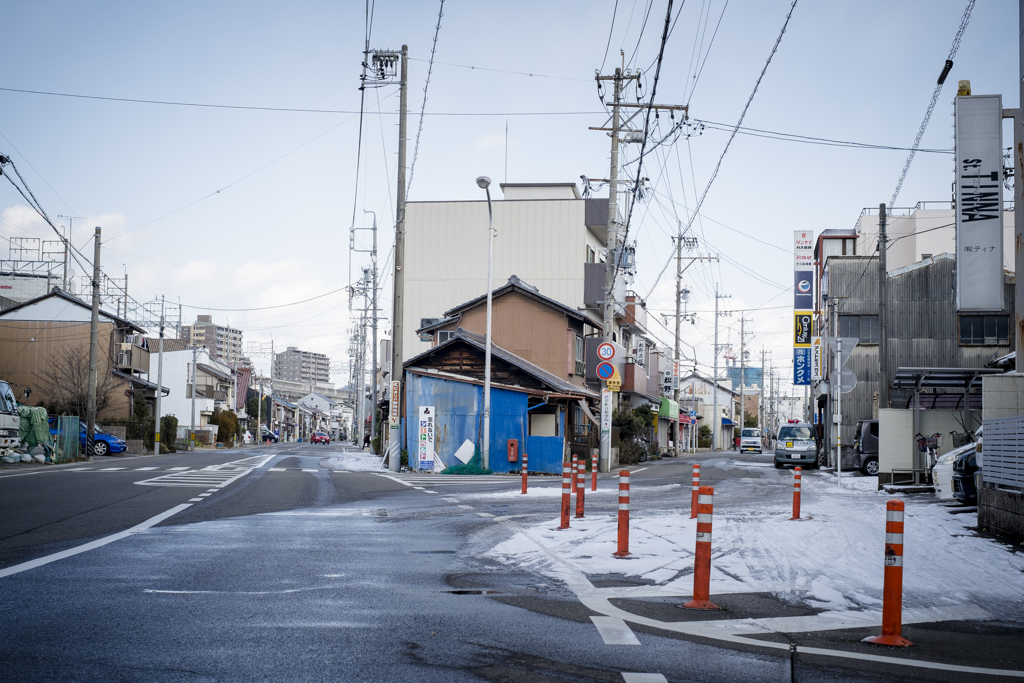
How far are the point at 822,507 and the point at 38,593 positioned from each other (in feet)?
45.0

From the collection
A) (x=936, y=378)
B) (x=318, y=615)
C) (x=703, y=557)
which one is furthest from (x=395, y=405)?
(x=318, y=615)

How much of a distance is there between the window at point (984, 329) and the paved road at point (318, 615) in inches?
1287

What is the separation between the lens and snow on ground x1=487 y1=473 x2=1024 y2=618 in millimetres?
7707

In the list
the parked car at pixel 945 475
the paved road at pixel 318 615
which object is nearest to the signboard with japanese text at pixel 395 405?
the parked car at pixel 945 475

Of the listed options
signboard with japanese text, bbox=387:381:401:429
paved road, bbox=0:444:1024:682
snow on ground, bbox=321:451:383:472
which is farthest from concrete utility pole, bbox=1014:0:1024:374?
snow on ground, bbox=321:451:383:472

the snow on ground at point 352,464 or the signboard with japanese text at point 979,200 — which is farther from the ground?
the signboard with japanese text at point 979,200

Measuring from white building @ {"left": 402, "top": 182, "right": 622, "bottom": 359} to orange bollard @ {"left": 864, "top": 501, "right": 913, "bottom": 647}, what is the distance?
4131 centimetres

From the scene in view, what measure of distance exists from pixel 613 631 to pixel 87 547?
5.94m

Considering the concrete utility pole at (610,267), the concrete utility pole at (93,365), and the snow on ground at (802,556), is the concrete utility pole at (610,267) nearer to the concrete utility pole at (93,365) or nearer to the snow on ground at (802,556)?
the snow on ground at (802,556)

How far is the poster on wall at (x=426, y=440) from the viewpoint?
97.1 ft

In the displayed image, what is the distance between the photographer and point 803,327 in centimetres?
4450

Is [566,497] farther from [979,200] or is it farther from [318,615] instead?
[979,200]

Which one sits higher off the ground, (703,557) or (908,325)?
(908,325)

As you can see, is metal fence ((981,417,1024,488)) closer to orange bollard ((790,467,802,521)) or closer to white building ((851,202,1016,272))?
orange bollard ((790,467,802,521))
